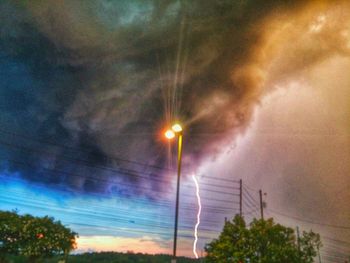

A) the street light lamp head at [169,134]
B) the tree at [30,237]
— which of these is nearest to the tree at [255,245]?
the street light lamp head at [169,134]

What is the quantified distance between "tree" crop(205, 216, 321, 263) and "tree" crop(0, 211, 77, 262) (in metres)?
30.2

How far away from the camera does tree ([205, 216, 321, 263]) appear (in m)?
22.1

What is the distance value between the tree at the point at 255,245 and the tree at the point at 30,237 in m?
30.2

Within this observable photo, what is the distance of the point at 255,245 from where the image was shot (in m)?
22.6

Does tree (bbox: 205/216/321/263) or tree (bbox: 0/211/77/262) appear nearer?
tree (bbox: 205/216/321/263)

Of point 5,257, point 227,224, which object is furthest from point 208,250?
point 5,257

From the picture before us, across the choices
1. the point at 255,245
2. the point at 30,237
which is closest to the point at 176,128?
the point at 255,245

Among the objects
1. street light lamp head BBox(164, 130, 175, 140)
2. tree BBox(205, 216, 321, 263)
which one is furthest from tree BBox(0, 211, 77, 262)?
street light lamp head BBox(164, 130, 175, 140)

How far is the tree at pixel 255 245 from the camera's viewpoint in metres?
22.1

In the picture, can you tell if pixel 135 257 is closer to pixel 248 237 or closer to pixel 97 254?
pixel 97 254

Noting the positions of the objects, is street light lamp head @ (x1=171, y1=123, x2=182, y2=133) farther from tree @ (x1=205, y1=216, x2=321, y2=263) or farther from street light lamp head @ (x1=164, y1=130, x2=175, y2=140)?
tree @ (x1=205, y1=216, x2=321, y2=263)

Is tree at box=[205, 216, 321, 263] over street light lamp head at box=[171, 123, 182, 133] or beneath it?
beneath

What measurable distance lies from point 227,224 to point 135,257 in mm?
155852

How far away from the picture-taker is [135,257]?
542 ft
